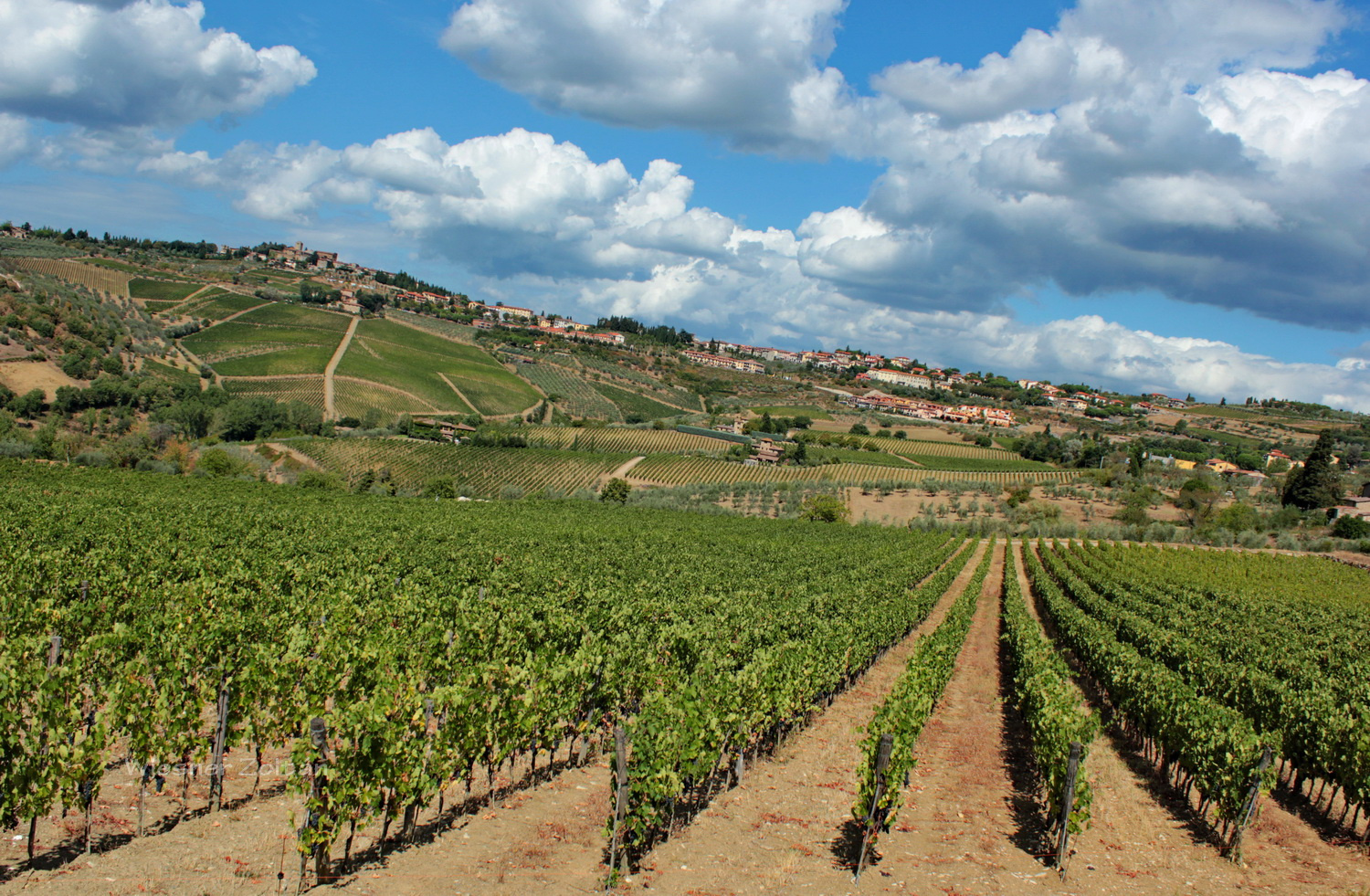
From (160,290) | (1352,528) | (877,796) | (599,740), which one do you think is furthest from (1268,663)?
(160,290)

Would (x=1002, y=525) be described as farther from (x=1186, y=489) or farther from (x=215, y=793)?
(x=215, y=793)

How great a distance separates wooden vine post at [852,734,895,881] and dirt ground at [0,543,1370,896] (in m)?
0.34

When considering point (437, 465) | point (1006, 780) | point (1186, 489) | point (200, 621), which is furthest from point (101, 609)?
point (1186, 489)

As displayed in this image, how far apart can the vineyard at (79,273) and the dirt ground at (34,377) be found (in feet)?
139

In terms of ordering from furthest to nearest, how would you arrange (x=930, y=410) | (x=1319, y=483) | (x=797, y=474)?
(x=930, y=410) → (x=797, y=474) → (x=1319, y=483)

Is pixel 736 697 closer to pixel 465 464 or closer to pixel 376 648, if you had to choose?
pixel 376 648

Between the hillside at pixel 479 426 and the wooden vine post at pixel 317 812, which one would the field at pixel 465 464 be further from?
the wooden vine post at pixel 317 812

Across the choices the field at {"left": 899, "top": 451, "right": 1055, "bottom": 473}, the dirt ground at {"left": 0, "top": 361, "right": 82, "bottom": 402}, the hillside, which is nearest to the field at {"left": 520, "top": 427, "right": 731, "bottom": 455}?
the hillside

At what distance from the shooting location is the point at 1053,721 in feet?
38.6

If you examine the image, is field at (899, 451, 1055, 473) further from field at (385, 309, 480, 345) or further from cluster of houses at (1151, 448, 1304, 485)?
field at (385, 309, 480, 345)

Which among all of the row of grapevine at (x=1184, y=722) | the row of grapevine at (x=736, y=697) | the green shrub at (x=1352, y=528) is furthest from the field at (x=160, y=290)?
the green shrub at (x=1352, y=528)

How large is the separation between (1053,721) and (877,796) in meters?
4.38

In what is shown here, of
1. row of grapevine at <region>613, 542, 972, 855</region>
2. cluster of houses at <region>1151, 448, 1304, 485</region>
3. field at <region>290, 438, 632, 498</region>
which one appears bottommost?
field at <region>290, 438, 632, 498</region>

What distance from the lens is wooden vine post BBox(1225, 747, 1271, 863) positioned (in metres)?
10.1
